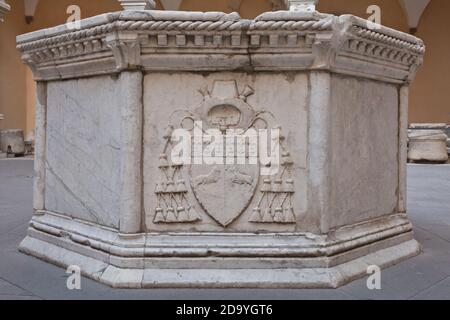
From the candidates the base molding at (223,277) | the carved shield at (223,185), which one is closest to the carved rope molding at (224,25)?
the carved shield at (223,185)

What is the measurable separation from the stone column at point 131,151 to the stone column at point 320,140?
0.82 metres

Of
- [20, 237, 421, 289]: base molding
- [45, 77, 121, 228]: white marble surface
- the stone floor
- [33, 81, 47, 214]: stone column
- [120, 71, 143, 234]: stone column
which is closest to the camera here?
the stone floor

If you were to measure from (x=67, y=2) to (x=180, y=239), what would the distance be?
49.0 feet

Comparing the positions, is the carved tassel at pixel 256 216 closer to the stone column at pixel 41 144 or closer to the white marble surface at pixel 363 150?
the white marble surface at pixel 363 150

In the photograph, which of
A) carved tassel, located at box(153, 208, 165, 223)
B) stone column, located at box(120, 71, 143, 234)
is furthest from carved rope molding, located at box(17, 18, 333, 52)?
carved tassel, located at box(153, 208, 165, 223)

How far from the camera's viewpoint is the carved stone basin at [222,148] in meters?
2.42

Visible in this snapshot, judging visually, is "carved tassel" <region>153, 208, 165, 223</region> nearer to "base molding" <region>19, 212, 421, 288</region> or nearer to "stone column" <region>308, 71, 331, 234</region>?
"base molding" <region>19, 212, 421, 288</region>

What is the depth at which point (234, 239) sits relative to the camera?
2.51m

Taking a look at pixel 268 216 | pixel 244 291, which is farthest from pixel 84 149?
pixel 244 291

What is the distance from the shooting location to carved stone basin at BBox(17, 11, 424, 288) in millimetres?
2424

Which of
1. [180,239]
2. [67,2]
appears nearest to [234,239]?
[180,239]

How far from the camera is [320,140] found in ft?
8.20

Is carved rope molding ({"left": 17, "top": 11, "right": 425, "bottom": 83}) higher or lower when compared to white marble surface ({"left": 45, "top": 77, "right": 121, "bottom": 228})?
higher

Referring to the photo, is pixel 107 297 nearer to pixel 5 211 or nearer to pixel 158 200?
pixel 158 200
